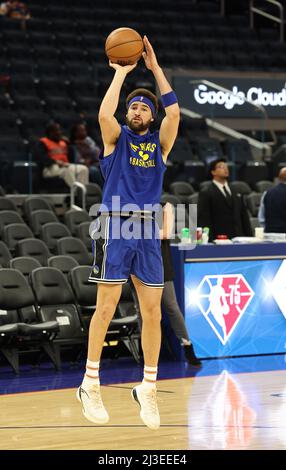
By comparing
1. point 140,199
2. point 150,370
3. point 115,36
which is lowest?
point 150,370

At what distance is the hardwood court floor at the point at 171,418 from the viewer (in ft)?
21.0

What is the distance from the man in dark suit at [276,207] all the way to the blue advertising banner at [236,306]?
792 mm

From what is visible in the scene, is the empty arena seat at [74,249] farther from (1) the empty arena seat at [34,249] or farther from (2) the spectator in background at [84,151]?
(2) the spectator in background at [84,151]

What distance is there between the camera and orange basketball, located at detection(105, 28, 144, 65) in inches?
252

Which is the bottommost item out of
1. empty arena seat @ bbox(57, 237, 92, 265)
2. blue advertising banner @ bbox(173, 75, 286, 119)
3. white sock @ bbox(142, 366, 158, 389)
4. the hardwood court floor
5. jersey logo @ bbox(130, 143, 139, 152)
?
the hardwood court floor

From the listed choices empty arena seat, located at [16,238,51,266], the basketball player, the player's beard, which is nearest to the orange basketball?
the basketball player

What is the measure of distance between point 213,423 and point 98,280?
147 centimetres

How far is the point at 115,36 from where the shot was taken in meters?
6.40

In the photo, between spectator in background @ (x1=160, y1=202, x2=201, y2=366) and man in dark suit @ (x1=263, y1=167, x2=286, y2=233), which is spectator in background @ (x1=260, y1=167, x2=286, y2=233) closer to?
man in dark suit @ (x1=263, y1=167, x2=286, y2=233)

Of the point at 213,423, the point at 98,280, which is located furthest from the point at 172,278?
the point at 98,280

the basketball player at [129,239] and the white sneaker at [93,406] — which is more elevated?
the basketball player at [129,239]

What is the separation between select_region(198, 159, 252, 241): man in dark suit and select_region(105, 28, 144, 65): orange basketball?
4.76m

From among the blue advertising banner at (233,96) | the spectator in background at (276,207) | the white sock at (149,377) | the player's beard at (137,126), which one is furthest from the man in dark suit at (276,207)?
the white sock at (149,377)
